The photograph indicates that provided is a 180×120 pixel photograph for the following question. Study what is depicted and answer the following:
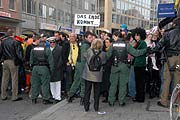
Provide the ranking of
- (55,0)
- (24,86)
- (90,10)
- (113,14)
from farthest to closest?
(113,14)
(90,10)
(55,0)
(24,86)

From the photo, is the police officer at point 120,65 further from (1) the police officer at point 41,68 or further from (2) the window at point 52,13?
(2) the window at point 52,13

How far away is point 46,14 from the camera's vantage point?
42.6 m

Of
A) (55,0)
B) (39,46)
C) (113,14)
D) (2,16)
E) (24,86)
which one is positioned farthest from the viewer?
(113,14)

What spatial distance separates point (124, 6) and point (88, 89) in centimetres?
7344

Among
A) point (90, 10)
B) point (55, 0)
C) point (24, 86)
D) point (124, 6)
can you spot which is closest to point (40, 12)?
point (55, 0)

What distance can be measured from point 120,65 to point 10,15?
27.2 meters

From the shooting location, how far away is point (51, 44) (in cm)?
877

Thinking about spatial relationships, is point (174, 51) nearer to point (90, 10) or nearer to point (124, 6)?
point (90, 10)

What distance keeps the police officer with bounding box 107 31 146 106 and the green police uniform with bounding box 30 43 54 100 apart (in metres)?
1.78

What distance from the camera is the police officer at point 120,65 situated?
25.0 ft

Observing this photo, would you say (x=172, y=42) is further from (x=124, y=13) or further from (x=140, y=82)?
(x=124, y=13)

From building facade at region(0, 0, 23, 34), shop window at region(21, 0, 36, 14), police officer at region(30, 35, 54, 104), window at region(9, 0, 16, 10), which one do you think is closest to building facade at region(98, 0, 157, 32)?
shop window at region(21, 0, 36, 14)

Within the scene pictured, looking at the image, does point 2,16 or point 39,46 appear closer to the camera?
point 39,46

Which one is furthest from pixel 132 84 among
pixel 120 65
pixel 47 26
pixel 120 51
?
pixel 47 26
